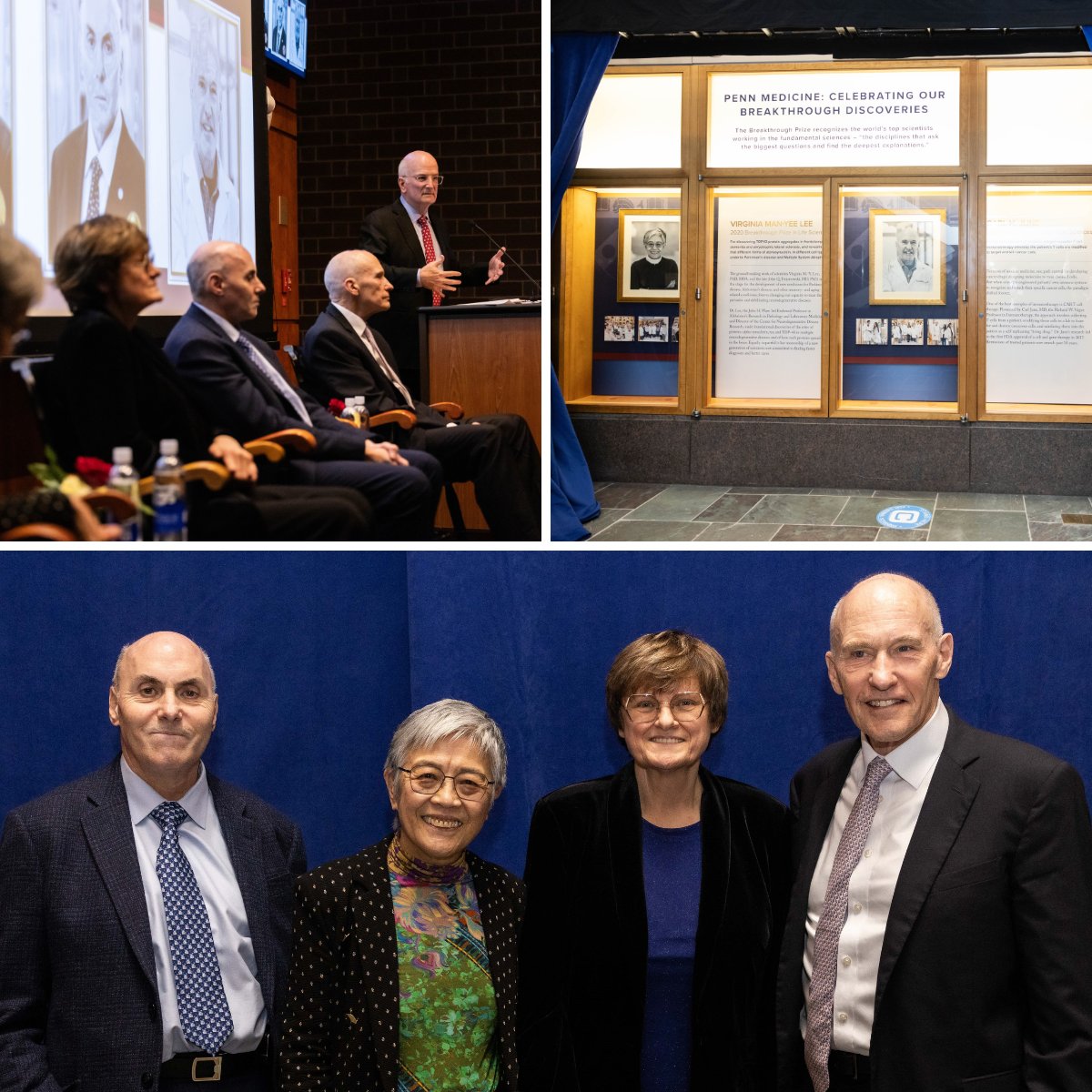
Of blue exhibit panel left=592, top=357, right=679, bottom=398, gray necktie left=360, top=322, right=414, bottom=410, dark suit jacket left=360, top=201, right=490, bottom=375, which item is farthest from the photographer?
blue exhibit panel left=592, top=357, right=679, bottom=398

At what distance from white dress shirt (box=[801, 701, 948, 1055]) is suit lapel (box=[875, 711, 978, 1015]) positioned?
2 centimetres

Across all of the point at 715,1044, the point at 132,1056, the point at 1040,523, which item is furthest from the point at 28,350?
the point at 1040,523

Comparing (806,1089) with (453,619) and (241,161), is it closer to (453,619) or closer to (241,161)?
(453,619)

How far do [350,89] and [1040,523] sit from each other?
527 cm

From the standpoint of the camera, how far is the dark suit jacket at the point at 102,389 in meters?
2.74

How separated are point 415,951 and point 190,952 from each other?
0.38m

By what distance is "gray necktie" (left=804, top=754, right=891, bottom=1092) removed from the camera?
201cm

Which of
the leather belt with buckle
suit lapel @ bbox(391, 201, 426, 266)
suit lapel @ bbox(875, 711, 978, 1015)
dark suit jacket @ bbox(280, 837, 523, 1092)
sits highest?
suit lapel @ bbox(391, 201, 426, 266)

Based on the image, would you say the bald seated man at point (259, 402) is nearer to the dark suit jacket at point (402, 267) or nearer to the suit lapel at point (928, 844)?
the dark suit jacket at point (402, 267)

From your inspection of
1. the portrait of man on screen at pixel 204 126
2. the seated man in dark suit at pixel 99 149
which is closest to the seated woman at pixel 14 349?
the seated man in dark suit at pixel 99 149

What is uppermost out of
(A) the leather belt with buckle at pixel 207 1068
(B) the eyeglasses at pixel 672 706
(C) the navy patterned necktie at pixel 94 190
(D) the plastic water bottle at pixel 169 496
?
(C) the navy patterned necktie at pixel 94 190

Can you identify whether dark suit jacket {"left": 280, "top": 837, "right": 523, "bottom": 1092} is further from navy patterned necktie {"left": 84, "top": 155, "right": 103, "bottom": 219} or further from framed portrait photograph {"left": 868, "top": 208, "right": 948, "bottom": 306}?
framed portrait photograph {"left": 868, "top": 208, "right": 948, "bottom": 306}

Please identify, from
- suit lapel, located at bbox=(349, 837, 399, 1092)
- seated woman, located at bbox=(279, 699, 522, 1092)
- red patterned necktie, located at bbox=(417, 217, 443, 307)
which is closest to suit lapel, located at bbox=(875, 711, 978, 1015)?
seated woman, located at bbox=(279, 699, 522, 1092)

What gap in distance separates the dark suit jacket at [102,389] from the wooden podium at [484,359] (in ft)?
3.34
